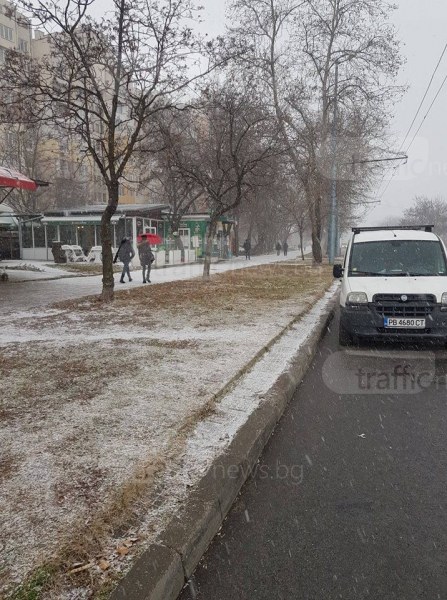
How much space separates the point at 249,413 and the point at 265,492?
1.06 metres

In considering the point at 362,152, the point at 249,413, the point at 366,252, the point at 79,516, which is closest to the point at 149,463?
the point at 79,516

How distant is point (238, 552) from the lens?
2.54m

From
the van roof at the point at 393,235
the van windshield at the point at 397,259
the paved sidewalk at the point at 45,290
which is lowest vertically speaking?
the paved sidewalk at the point at 45,290

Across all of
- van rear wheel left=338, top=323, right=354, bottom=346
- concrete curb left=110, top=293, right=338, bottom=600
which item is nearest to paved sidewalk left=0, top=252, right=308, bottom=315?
van rear wheel left=338, top=323, right=354, bottom=346

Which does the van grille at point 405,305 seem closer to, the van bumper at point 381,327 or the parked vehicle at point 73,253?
the van bumper at point 381,327

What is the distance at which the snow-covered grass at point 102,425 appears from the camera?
238 cm

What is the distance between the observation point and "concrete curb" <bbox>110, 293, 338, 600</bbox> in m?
2.12

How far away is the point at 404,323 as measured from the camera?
688 cm

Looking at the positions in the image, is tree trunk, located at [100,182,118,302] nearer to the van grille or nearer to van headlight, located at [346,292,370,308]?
van headlight, located at [346,292,370,308]

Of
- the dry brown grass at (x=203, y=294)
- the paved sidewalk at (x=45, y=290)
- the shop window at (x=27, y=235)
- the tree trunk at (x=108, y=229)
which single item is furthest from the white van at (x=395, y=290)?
the shop window at (x=27, y=235)

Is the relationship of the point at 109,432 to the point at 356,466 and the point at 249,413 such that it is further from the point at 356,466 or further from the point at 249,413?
the point at 356,466

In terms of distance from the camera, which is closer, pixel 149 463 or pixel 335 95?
pixel 149 463

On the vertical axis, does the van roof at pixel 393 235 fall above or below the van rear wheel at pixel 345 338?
above

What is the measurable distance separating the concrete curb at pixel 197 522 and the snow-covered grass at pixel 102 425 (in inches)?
4.1
